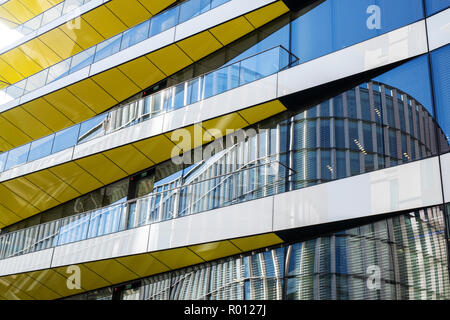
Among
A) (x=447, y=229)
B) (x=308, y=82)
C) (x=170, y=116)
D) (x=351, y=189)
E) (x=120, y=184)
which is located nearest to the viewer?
(x=447, y=229)

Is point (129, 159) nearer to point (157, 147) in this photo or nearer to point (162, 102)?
point (157, 147)

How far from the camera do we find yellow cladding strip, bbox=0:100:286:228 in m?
14.8

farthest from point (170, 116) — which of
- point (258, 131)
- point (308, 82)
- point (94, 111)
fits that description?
point (94, 111)

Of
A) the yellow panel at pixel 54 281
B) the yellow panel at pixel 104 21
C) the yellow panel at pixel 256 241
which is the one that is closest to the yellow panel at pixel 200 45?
the yellow panel at pixel 104 21

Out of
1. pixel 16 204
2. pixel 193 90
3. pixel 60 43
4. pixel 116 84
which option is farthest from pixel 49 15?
pixel 193 90

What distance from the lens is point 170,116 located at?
1577 cm

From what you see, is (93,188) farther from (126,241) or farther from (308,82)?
(308,82)

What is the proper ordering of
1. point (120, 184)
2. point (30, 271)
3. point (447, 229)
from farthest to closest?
point (120, 184), point (30, 271), point (447, 229)

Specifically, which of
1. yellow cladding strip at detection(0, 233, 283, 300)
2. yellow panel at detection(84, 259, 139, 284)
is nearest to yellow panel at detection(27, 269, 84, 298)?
yellow cladding strip at detection(0, 233, 283, 300)

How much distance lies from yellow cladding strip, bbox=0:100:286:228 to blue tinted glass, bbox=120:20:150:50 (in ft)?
12.4

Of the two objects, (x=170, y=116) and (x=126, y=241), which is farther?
(x=170, y=116)
